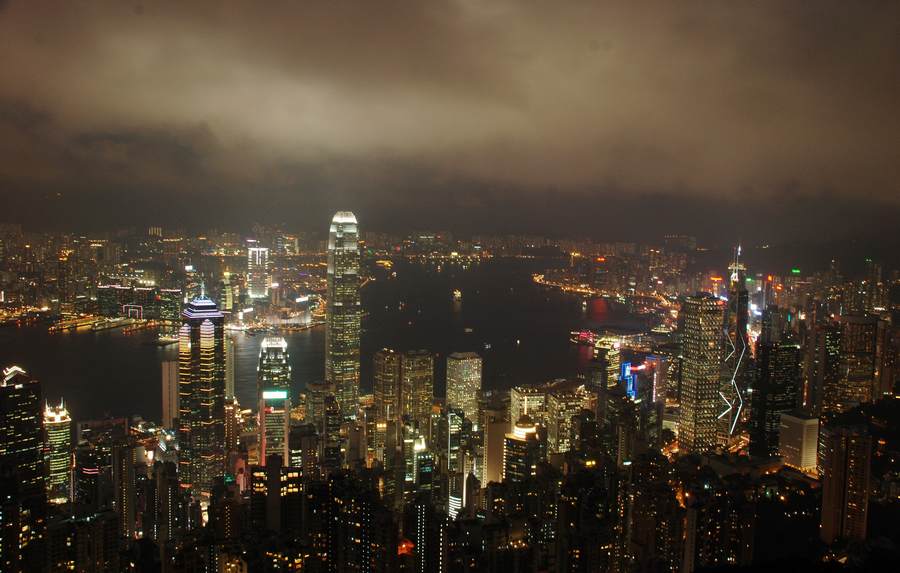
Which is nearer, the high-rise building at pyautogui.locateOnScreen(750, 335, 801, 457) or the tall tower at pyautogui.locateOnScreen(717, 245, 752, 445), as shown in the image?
the high-rise building at pyautogui.locateOnScreen(750, 335, 801, 457)

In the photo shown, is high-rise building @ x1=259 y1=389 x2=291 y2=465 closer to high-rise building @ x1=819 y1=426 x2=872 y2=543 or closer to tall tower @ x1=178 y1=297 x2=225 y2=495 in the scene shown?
tall tower @ x1=178 y1=297 x2=225 y2=495

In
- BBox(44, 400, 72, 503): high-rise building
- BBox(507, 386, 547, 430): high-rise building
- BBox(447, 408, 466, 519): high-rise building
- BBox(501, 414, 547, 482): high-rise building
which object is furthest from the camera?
BBox(507, 386, 547, 430): high-rise building

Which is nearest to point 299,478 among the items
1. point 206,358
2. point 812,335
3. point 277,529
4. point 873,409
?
point 277,529

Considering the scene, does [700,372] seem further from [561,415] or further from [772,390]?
[561,415]

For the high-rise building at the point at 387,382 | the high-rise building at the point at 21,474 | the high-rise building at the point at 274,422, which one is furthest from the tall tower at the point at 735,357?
the high-rise building at the point at 21,474

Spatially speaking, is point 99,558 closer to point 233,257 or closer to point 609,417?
point 233,257

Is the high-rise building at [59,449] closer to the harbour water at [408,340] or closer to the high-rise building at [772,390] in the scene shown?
the harbour water at [408,340]

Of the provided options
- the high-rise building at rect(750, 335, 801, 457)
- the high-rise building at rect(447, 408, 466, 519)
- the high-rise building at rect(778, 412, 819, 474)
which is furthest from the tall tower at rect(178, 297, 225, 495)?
the high-rise building at rect(750, 335, 801, 457)

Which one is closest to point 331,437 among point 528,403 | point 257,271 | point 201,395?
point 201,395
